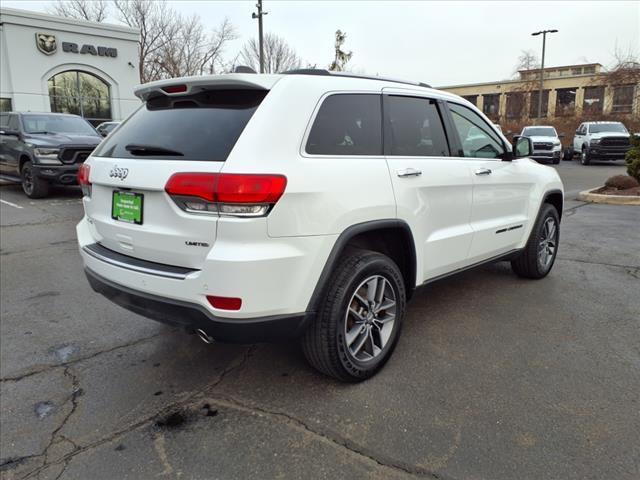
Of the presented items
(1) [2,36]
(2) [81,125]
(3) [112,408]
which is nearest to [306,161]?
(3) [112,408]

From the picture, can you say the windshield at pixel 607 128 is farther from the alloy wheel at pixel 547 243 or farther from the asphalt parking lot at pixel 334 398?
the asphalt parking lot at pixel 334 398

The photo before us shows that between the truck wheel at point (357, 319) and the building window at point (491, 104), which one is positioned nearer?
the truck wheel at point (357, 319)

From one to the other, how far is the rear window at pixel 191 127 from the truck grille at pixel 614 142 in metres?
22.9

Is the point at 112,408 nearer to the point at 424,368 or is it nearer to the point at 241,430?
the point at 241,430

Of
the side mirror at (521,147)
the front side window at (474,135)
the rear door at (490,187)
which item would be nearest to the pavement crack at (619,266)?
the rear door at (490,187)

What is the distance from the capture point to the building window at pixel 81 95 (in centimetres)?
2398

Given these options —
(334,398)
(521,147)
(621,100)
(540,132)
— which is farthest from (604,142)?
(621,100)

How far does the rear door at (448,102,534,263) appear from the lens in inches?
154

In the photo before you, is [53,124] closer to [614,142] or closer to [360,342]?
[360,342]

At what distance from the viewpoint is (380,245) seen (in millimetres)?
3266

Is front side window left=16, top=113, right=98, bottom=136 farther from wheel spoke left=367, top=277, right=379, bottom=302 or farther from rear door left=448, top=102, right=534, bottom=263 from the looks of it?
wheel spoke left=367, top=277, right=379, bottom=302

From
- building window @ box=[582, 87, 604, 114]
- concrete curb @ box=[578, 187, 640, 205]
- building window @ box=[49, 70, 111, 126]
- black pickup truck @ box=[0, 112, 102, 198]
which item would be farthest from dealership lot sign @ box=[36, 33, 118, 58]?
building window @ box=[582, 87, 604, 114]

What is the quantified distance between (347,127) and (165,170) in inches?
42.3

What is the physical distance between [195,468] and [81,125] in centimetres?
1125
